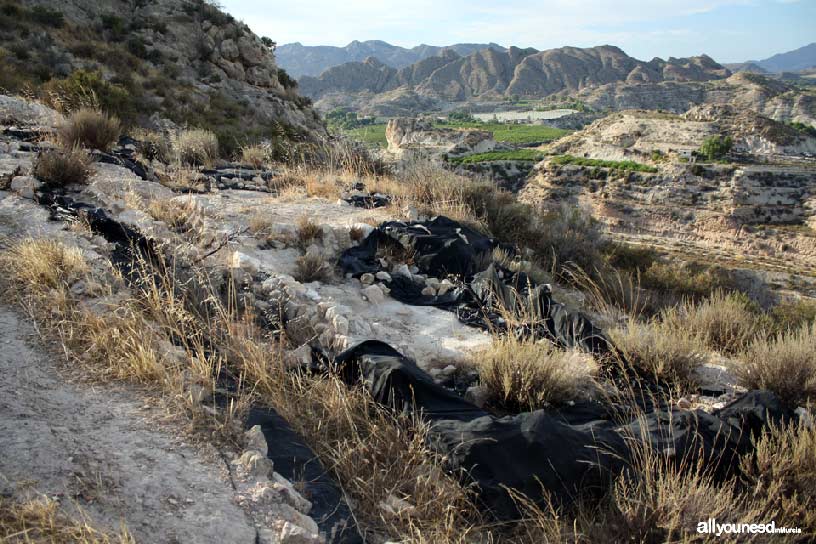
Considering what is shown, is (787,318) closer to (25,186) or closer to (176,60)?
(25,186)

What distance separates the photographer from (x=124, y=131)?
11.1 metres

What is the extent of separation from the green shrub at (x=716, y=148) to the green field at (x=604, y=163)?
6.91m

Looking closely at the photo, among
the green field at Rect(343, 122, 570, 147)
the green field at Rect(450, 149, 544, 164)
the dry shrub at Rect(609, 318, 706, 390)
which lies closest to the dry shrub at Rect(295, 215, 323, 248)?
the dry shrub at Rect(609, 318, 706, 390)

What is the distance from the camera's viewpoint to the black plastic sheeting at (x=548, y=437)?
2469 mm

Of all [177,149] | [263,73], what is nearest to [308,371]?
[177,149]

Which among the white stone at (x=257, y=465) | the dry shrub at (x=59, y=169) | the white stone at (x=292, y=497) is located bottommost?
the white stone at (x=292, y=497)

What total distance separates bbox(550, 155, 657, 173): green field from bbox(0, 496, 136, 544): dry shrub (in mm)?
62374

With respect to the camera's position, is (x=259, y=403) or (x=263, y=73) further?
(x=263, y=73)

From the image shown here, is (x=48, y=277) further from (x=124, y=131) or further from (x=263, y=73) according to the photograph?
(x=263, y=73)

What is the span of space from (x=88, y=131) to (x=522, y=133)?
10462 cm

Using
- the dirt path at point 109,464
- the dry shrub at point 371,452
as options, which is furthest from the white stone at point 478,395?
the dirt path at point 109,464

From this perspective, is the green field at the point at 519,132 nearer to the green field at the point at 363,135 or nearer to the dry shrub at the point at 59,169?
the green field at the point at 363,135

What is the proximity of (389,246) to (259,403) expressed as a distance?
11.0 feet

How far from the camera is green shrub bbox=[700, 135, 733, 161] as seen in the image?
58500 millimetres
